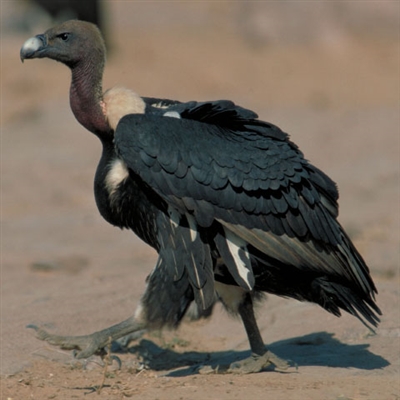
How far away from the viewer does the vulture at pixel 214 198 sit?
5875 mm

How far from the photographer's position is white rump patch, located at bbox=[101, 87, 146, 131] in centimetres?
612

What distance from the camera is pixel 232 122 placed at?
6.20 m

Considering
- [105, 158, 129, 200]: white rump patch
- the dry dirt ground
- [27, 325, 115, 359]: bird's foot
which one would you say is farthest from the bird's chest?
the dry dirt ground

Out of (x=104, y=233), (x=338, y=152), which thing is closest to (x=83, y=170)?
(x=104, y=233)

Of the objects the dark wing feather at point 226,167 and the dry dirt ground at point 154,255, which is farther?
the dry dirt ground at point 154,255

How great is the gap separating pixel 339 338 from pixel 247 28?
19753 millimetres

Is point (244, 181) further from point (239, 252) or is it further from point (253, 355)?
point (253, 355)

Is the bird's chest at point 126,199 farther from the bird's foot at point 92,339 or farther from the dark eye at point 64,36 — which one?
the dark eye at point 64,36

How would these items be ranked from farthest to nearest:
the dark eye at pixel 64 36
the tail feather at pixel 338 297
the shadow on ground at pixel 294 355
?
the shadow on ground at pixel 294 355
the dark eye at pixel 64 36
the tail feather at pixel 338 297

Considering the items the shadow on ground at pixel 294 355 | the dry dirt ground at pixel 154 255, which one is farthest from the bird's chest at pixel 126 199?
the shadow on ground at pixel 294 355

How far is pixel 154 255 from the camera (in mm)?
10266

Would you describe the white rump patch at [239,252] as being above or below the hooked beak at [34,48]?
below

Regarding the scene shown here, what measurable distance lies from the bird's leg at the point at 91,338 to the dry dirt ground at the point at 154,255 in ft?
0.44

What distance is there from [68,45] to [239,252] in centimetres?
166
